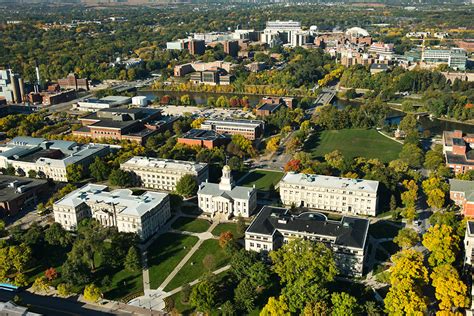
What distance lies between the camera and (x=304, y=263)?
97.5 ft

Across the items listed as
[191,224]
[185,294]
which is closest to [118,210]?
[191,224]

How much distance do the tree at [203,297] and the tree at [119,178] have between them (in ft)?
68.2

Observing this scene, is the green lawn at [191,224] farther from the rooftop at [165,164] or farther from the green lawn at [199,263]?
the rooftop at [165,164]

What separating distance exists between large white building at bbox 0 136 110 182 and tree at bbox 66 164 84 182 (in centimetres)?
57

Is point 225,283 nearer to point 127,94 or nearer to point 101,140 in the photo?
point 101,140

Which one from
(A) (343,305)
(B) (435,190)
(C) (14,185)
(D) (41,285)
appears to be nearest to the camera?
(A) (343,305)

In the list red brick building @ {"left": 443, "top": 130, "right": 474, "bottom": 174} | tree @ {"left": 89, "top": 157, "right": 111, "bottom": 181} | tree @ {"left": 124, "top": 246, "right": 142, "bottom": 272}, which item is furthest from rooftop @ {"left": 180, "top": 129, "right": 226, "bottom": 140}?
red brick building @ {"left": 443, "top": 130, "right": 474, "bottom": 174}

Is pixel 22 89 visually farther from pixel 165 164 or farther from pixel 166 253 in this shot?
pixel 166 253

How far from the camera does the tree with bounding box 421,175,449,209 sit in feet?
134

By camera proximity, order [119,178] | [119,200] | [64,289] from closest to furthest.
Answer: [64,289] → [119,200] → [119,178]

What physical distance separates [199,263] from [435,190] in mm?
22423

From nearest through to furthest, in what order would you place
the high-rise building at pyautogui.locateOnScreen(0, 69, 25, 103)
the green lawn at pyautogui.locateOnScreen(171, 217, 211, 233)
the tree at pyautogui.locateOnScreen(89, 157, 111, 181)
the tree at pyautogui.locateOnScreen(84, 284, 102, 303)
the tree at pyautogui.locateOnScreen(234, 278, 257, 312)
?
the tree at pyautogui.locateOnScreen(234, 278, 257, 312) → the tree at pyautogui.locateOnScreen(84, 284, 102, 303) → the green lawn at pyautogui.locateOnScreen(171, 217, 211, 233) → the tree at pyautogui.locateOnScreen(89, 157, 111, 181) → the high-rise building at pyautogui.locateOnScreen(0, 69, 25, 103)

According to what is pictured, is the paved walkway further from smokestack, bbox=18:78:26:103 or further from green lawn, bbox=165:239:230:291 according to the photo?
smokestack, bbox=18:78:26:103

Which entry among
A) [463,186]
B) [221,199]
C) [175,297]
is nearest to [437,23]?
[463,186]
